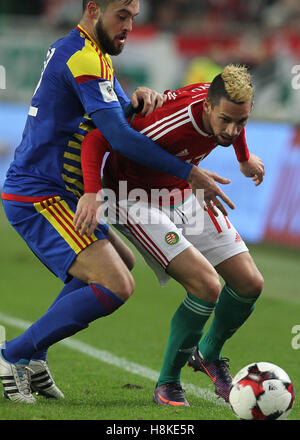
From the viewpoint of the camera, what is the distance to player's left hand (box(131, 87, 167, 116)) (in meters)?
4.82

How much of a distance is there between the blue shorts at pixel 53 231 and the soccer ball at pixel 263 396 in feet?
3.72

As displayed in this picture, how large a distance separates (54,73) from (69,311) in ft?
4.35

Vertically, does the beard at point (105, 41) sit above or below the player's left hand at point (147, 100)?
above

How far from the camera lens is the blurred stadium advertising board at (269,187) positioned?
10656 millimetres

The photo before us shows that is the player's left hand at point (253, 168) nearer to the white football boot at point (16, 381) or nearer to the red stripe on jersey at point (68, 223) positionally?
the red stripe on jersey at point (68, 223)

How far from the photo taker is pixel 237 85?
4469 millimetres

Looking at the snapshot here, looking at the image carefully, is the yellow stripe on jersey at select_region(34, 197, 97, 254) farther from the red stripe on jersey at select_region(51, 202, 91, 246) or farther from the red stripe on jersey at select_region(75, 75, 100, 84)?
the red stripe on jersey at select_region(75, 75, 100, 84)

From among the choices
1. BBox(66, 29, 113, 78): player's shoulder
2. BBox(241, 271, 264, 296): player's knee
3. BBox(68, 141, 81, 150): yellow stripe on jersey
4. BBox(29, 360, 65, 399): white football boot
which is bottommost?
BBox(29, 360, 65, 399): white football boot

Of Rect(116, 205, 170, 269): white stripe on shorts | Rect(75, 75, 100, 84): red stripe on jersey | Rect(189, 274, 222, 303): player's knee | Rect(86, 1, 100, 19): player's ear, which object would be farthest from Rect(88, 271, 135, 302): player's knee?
Rect(86, 1, 100, 19): player's ear

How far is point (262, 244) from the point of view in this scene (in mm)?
11086

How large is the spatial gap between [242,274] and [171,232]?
56cm

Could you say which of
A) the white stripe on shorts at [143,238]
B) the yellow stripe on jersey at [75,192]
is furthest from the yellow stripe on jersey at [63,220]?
the white stripe on shorts at [143,238]

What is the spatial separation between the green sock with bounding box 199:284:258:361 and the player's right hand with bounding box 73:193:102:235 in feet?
3.53

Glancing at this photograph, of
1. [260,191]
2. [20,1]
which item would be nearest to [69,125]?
[260,191]
